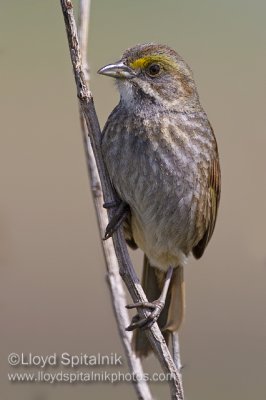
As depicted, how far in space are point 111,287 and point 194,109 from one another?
3.38 ft

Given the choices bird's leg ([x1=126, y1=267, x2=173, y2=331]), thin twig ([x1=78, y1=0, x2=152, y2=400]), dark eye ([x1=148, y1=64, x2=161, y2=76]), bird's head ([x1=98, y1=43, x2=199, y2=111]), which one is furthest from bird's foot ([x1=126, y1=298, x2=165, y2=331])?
dark eye ([x1=148, y1=64, x2=161, y2=76])

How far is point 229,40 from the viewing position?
34.5ft

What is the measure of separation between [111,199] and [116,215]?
0.20 meters

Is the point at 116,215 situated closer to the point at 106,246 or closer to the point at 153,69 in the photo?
the point at 106,246

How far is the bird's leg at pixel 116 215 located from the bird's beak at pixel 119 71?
1.94ft

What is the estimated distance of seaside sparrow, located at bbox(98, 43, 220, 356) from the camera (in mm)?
4551

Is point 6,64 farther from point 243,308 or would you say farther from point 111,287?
point 111,287

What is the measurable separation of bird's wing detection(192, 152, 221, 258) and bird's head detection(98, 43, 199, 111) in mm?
335

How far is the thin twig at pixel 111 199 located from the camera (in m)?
3.87

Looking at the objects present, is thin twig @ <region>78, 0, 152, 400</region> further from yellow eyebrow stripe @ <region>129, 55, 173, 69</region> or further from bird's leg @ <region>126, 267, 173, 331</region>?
yellow eyebrow stripe @ <region>129, 55, 173, 69</region>

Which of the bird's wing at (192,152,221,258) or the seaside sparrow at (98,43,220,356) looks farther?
the bird's wing at (192,152,221,258)

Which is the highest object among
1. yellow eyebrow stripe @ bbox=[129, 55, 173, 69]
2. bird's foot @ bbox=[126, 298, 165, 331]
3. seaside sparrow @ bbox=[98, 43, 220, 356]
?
yellow eyebrow stripe @ bbox=[129, 55, 173, 69]

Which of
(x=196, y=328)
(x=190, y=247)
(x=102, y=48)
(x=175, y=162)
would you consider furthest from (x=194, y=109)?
(x=102, y=48)

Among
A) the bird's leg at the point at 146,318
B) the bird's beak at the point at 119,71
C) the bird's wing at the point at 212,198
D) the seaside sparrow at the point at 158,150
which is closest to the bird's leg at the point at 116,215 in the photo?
the seaside sparrow at the point at 158,150
